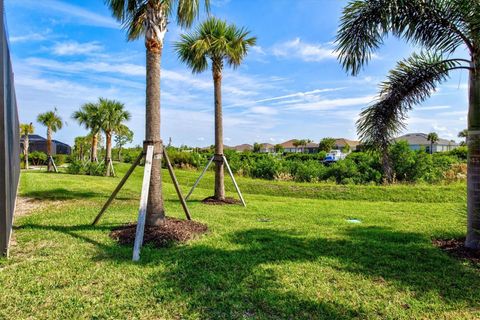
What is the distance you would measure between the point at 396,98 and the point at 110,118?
21410mm

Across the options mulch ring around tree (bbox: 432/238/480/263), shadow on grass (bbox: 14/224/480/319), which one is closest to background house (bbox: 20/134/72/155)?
shadow on grass (bbox: 14/224/480/319)

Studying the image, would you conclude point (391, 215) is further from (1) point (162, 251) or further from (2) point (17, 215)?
(2) point (17, 215)

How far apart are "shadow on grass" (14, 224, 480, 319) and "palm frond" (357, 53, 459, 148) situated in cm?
194

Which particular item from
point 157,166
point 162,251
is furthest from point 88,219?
point 162,251

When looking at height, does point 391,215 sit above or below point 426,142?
below

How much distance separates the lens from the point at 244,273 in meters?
4.05

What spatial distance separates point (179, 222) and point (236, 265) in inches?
93.4

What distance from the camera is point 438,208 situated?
32.1 feet

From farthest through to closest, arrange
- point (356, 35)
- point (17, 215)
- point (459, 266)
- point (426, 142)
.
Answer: point (426, 142)
point (17, 215)
point (356, 35)
point (459, 266)

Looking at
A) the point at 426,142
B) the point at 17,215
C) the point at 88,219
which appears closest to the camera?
the point at 88,219

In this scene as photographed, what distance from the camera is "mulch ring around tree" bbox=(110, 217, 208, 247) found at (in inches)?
209

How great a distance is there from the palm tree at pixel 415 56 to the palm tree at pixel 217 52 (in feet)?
16.9

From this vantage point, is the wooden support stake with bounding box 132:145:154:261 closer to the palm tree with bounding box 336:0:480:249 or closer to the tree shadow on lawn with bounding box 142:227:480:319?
the tree shadow on lawn with bounding box 142:227:480:319

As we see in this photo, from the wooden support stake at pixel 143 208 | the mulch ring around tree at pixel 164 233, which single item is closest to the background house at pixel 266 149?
the mulch ring around tree at pixel 164 233
